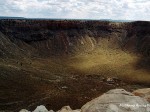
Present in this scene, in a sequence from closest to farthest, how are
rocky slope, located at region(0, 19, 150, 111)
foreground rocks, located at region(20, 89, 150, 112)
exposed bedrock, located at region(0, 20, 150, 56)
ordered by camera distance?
foreground rocks, located at region(20, 89, 150, 112) < rocky slope, located at region(0, 19, 150, 111) < exposed bedrock, located at region(0, 20, 150, 56)

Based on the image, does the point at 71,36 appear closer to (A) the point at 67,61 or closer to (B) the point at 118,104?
(A) the point at 67,61

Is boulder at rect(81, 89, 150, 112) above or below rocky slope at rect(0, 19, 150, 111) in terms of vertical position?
above

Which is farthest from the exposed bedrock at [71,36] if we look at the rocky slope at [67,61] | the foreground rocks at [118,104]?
the foreground rocks at [118,104]

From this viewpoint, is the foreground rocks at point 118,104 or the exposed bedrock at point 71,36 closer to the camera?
the foreground rocks at point 118,104

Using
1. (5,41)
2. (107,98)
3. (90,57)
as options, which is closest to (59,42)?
(90,57)

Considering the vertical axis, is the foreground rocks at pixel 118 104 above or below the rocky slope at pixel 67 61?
above

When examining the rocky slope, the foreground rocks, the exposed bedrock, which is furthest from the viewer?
the exposed bedrock

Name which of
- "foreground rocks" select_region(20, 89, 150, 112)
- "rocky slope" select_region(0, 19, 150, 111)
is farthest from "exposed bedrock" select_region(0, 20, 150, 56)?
"foreground rocks" select_region(20, 89, 150, 112)

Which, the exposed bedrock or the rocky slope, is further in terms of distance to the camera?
the exposed bedrock

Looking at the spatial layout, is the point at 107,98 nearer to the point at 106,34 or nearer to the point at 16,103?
the point at 16,103

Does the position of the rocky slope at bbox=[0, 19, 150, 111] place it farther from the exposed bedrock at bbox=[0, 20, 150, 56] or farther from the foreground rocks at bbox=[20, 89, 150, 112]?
the foreground rocks at bbox=[20, 89, 150, 112]

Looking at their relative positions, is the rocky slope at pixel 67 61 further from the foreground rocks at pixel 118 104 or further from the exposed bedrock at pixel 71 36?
the foreground rocks at pixel 118 104
